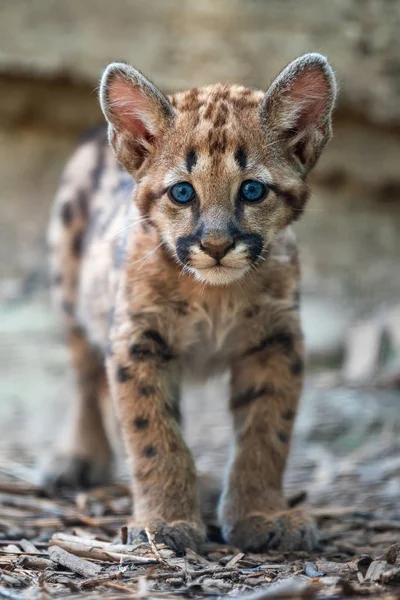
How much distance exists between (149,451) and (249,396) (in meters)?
0.77

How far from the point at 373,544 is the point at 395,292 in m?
7.63

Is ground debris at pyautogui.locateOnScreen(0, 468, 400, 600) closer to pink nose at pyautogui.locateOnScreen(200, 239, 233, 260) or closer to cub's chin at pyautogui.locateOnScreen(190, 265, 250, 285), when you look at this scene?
cub's chin at pyautogui.locateOnScreen(190, 265, 250, 285)

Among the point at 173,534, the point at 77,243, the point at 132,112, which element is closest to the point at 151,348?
the point at 173,534

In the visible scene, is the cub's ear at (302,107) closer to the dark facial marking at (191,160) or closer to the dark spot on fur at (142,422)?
the dark facial marking at (191,160)

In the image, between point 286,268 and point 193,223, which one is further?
point 286,268

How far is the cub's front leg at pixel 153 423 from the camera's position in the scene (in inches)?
235

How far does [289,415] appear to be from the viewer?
637cm

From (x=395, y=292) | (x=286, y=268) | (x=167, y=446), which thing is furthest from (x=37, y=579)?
(x=395, y=292)

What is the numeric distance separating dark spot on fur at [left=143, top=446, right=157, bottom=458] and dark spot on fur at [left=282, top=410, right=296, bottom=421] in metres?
0.86

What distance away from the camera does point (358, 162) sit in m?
13.4

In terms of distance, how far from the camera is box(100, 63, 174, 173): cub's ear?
19.7 feet

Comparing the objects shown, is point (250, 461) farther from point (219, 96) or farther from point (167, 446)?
point (219, 96)

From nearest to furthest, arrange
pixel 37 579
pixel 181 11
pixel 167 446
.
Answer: pixel 37 579, pixel 167 446, pixel 181 11

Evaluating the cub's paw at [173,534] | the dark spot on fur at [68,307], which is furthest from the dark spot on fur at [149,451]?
the dark spot on fur at [68,307]
